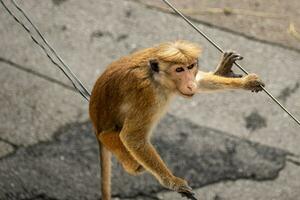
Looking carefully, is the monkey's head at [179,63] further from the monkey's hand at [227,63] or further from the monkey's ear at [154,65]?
the monkey's hand at [227,63]

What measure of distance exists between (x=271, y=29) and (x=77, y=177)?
3.07 m

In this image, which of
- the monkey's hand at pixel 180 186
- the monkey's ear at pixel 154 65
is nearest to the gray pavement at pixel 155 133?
the monkey's hand at pixel 180 186

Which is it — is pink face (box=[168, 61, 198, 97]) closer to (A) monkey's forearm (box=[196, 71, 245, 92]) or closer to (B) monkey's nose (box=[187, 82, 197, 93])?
(B) monkey's nose (box=[187, 82, 197, 93])

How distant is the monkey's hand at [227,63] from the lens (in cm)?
396

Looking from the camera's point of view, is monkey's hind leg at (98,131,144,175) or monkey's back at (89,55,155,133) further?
monkey's hind leg at (98,131,144,175)

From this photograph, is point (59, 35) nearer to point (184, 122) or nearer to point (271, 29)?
point (184, 122)

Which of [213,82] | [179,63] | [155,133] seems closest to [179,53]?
[179,63]

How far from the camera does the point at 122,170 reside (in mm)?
6324

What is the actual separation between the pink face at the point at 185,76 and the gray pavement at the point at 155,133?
2584 mm

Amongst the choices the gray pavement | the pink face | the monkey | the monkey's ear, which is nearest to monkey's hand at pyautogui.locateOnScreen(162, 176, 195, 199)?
the monkey

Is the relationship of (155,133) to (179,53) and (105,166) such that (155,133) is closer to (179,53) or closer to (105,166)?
(105,166)

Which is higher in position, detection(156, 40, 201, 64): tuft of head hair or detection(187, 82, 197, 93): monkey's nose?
detection(156, 40, 201, 64): tuft of head hair

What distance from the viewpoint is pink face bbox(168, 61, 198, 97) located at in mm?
3590

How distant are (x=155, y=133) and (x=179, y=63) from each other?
10.2 feet
